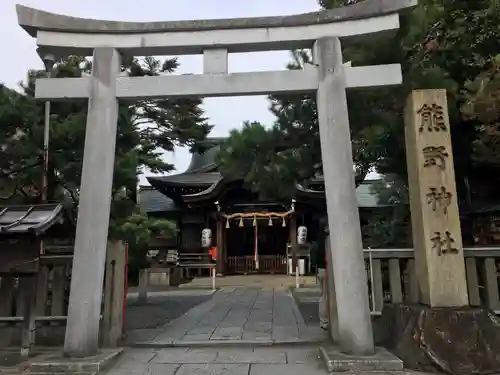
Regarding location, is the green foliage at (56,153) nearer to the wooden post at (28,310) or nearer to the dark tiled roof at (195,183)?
the wooden post at (28,310)

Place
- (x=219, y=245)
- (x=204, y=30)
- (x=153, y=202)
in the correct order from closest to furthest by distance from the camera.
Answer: (x=204, y=30), (x=219, y=245), (x=153, y=202)

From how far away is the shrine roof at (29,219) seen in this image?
517cm

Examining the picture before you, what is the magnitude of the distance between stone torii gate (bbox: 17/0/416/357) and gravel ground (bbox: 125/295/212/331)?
114 inches

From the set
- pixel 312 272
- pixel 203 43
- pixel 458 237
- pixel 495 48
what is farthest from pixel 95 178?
pixel 312 272

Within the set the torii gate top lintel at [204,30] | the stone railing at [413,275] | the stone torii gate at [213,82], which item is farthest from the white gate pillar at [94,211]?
the stone railing at [413,275]

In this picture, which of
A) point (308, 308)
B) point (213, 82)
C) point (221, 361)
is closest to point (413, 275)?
point (221, 361)

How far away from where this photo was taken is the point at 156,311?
32.4 ft

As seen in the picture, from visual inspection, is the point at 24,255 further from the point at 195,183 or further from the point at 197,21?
the point at 195,183

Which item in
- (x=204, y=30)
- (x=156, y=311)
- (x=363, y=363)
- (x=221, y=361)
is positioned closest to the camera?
(x=363, y=363)

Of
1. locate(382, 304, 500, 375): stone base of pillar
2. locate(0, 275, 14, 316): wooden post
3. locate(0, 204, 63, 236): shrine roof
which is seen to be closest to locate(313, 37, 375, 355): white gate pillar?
locate(382, 304, 500, 375): stone base of pillar

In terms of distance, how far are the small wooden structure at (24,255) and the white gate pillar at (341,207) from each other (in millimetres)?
3598

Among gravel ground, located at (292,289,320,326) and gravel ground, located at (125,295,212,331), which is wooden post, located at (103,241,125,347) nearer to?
gravel ground, located at (125,295,212,331)

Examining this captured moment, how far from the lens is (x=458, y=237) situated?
510 centimetres

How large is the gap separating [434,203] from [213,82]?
3155 millimetres
